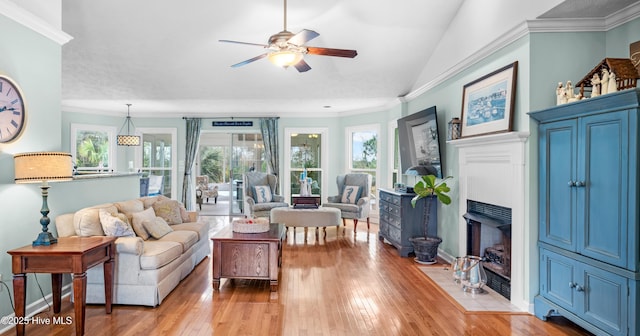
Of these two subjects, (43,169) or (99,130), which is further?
(99,130)

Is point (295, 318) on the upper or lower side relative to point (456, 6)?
lower

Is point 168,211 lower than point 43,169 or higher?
lower

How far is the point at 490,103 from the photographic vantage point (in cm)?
380

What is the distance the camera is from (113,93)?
22.2ft

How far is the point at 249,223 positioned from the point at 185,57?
9.82 feet

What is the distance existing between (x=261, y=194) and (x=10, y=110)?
4839 mm

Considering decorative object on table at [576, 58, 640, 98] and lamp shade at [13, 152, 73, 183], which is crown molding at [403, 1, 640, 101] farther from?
lamp shade at [13, 152, 73, 183]

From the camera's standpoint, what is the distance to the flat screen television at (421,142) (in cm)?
512

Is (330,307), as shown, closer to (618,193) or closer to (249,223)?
(249,223)

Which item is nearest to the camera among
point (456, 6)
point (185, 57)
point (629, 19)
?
point (629, 19)

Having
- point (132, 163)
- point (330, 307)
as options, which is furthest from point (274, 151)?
point (330, 307)

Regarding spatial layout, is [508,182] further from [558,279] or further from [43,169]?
[43,169]

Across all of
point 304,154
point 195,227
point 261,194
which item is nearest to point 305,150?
point 304,154

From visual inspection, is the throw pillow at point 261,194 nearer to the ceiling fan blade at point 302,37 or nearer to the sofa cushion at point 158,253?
the sofa cushion at point 158,253
